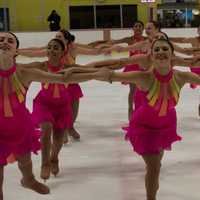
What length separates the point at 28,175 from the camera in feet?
11.2

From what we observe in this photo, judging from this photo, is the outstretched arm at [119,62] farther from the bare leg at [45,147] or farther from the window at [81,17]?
the window at [81,17]

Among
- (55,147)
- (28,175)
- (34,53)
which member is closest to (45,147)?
(55,147)

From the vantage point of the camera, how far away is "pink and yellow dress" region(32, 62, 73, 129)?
13.2ft

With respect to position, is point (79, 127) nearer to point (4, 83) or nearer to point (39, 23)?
point (4, 83)

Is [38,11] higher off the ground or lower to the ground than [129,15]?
higher

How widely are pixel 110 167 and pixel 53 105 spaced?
75 cm

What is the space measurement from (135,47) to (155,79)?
2549 millimetres

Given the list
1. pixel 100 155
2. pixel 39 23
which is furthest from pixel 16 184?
pixel 39 23

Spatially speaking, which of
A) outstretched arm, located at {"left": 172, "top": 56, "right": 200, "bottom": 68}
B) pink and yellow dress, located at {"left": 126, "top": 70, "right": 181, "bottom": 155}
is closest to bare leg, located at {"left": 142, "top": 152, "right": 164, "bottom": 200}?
pink and yellow dress, located at {"left": 126, "top": 70, "right": 181, "bottom": 155}

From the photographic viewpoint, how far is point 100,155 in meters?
4.89

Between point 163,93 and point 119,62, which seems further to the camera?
point 119,62

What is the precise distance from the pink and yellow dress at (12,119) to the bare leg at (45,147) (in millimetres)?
726

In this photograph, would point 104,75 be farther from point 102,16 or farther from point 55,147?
point 102,16

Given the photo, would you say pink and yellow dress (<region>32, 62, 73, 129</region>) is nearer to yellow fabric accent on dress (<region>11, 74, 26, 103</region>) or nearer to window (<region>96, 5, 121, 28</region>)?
yellow fabric accent on dress (<region>11, 74, 26, 103</region>)
